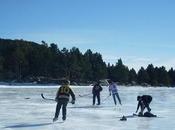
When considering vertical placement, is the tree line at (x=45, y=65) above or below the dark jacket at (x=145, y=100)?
above

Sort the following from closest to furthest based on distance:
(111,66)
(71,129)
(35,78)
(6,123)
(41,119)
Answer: (71,129) < (6,123) < (41,119) < (35,78) < (111,66)

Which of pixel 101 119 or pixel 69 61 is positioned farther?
pixel 69 61

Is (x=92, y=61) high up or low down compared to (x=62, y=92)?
up

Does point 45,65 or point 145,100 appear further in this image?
point 45,65

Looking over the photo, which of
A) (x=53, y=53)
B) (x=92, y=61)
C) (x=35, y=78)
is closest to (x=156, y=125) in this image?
(x=35, y=78)

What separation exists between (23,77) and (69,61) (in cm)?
1266

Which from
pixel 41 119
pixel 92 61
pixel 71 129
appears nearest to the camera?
pixel 71 129

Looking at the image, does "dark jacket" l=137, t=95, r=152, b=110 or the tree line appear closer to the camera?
"dark jacket" l=137, t=95, r=152, b=110

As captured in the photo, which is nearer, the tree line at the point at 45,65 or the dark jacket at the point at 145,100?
the dark jacket at the point at 145,100

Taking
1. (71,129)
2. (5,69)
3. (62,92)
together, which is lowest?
(71,129)

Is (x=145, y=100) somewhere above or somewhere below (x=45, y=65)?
below

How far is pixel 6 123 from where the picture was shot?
1559 centimetres

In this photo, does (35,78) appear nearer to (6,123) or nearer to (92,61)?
(92,61)

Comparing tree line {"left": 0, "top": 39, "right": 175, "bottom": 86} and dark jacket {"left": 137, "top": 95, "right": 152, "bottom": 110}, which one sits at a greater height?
tree line {"left": 0, "top": 39, "right": 175, "bottom": 86}
